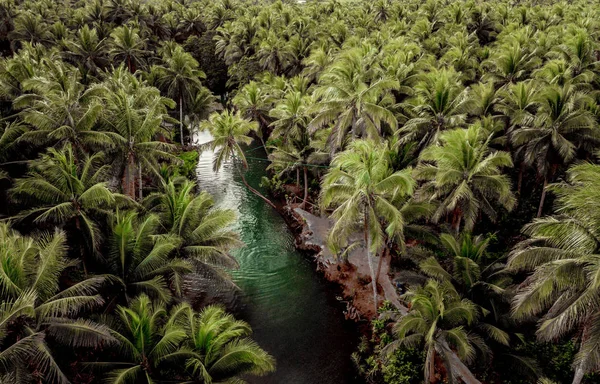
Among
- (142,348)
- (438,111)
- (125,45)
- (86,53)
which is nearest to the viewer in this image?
(142,348)

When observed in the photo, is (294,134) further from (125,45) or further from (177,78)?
(125,45)

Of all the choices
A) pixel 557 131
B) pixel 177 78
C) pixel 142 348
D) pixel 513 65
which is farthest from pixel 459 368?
pixel 177 78

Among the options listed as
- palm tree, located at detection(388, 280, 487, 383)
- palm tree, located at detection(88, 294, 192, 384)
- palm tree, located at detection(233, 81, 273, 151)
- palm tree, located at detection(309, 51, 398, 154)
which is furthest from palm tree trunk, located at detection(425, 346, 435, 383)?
palm tree, located at detection(233, 81, 273, 151)

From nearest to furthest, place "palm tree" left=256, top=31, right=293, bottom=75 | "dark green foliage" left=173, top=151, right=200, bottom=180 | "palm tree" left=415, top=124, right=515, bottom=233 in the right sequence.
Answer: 1. "palm tree" left=415, top=124, right=515, bottom=233
2. "dark green foliage" left=173, top=151, right=200, bottom=180
3. "palm tree" left=256, top=31, right=293, bottom=75

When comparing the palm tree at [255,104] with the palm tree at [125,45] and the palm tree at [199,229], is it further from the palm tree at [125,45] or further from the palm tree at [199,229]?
the palm tree at [199,229]

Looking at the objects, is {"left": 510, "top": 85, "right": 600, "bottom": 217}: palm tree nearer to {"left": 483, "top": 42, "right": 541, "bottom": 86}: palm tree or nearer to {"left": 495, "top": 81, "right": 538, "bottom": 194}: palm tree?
{"left": 495, "top": 81, "right": 538, "bottom": 194}: palm tree

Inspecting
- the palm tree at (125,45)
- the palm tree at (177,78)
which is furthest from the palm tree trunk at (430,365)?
the palm tree at (125,45)
